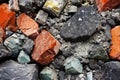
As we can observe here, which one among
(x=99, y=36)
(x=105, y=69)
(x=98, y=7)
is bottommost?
(x=105, y=69)

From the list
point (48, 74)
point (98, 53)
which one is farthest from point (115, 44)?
point (48, 74)

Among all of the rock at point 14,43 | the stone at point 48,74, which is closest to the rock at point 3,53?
the rock at point 14,43

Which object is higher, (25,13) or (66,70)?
(25,13)

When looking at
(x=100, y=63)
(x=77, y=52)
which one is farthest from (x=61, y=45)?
(x=100, y=63)

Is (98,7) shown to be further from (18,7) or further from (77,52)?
(18,7)

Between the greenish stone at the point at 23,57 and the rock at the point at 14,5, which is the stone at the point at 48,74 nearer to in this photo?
the greenish stone at the point at 23,57

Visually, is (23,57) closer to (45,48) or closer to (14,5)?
(45,48)

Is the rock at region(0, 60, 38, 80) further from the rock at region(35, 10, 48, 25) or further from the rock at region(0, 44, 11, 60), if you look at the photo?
the rock at region(35, 10, 48, 25)
